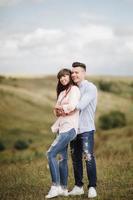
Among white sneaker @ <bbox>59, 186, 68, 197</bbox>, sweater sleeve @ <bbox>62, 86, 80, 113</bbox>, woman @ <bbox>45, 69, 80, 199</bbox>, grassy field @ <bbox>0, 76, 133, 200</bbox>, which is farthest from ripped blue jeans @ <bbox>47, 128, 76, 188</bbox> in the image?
grassy field @ <bbox>0, 76, 133, 200</bbox>

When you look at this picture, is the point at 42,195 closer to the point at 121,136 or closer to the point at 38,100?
the point at 121,136

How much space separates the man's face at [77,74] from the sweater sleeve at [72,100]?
0.16 meters

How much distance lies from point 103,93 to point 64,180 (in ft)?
287

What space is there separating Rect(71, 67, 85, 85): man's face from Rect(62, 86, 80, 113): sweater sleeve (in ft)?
0.53

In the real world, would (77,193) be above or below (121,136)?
above

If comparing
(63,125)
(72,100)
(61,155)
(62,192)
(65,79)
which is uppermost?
(65,79)

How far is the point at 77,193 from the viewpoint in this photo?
8992 mm

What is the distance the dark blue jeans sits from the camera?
855 cm

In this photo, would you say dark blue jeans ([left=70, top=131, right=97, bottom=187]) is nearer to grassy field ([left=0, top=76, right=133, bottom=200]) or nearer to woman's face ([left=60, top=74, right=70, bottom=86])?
woman's face ([left=60, top=74, right=70, bottom=86])

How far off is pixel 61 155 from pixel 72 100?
0.95m

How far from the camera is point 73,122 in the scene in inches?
335

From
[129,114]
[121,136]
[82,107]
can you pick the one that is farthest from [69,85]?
[129,114]

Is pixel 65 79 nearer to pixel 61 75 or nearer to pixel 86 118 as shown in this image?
pixel 61 75

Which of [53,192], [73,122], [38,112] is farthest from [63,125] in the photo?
[38,112]
